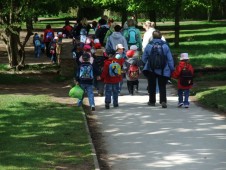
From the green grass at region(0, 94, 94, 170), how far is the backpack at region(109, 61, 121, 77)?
1.15 m

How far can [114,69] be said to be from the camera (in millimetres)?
14031

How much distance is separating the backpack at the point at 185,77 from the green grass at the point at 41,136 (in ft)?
7.81

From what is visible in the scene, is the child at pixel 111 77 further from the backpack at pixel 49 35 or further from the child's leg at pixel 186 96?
the backpack at pixel 49 35

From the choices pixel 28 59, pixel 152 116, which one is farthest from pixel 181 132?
pixel 28 59

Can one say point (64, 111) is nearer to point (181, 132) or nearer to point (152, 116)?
point (152, 116)

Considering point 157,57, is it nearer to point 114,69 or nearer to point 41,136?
point 114,69

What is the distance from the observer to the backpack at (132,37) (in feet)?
61.0

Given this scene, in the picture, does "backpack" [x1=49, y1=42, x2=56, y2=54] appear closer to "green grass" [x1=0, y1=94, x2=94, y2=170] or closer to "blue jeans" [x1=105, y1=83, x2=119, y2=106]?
"green grass" [x1=0, y1=94, x2=94, y2=170]

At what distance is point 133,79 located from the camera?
16.0 metres

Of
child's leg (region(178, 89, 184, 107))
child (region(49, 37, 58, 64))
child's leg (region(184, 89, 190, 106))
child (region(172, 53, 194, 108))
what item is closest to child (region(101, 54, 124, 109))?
child (region(172, 53, 194, 108))

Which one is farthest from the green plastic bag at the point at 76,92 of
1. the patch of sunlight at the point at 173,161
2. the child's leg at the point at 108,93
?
the patch of sunlight at the point at 173,161

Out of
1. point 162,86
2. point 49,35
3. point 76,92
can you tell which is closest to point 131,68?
point 162,86

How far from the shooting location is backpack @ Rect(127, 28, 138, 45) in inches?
731

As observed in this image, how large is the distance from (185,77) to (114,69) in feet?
5.23
